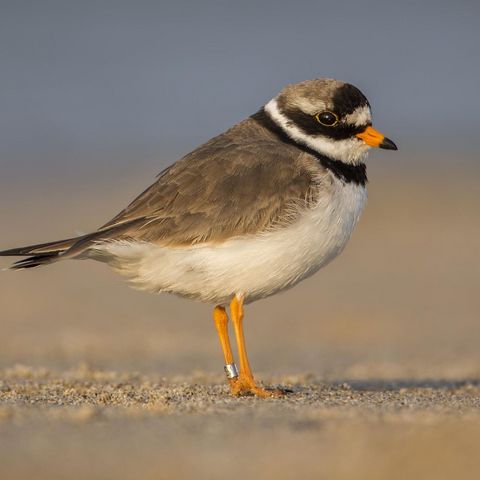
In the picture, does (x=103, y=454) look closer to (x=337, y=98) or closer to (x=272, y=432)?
(x=272, y=432)

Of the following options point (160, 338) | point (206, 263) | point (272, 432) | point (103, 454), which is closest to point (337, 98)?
point (206, 263)

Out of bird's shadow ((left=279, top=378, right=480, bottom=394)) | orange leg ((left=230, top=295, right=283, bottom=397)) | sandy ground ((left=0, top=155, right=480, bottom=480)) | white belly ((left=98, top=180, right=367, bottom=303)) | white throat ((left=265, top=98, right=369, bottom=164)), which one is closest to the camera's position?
sandy ground ((left=0, top=155, right=480, bottom=480))

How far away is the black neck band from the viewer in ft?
24.6

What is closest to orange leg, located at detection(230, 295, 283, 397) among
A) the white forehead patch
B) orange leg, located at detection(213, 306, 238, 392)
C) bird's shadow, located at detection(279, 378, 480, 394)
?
orange leg, located at detection(213, 306, 238, 392)

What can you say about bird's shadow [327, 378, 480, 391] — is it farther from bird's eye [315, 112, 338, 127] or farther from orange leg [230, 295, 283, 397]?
bird's eye [315, 112, 338, 127]

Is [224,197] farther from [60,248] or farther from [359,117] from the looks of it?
[359,117]

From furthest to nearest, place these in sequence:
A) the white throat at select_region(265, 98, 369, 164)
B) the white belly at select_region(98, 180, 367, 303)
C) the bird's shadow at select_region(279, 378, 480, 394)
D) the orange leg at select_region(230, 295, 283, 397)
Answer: the bird's shadow at select_region(279, 378, 480, 394) → the white throat at select_region(265, 98, 369, 164) → the orange leg at select_region(230, 295, 283, 397) → the white belly at select_region(98, 180, 367, 303)

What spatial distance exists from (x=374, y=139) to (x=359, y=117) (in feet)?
0.62

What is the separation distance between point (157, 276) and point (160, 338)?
4.21 metres

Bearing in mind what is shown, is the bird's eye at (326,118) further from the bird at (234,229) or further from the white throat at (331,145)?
the bird at (234,229)

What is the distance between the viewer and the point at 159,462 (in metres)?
5.08

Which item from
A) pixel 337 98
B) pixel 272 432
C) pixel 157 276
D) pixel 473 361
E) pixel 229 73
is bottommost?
pixel 473 361

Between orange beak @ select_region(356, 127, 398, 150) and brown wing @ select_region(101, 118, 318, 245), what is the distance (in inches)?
22.0

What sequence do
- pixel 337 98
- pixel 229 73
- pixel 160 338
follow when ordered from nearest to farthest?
1. pixel 337 98
2. pixel 160 338
3. pixel 229 73
